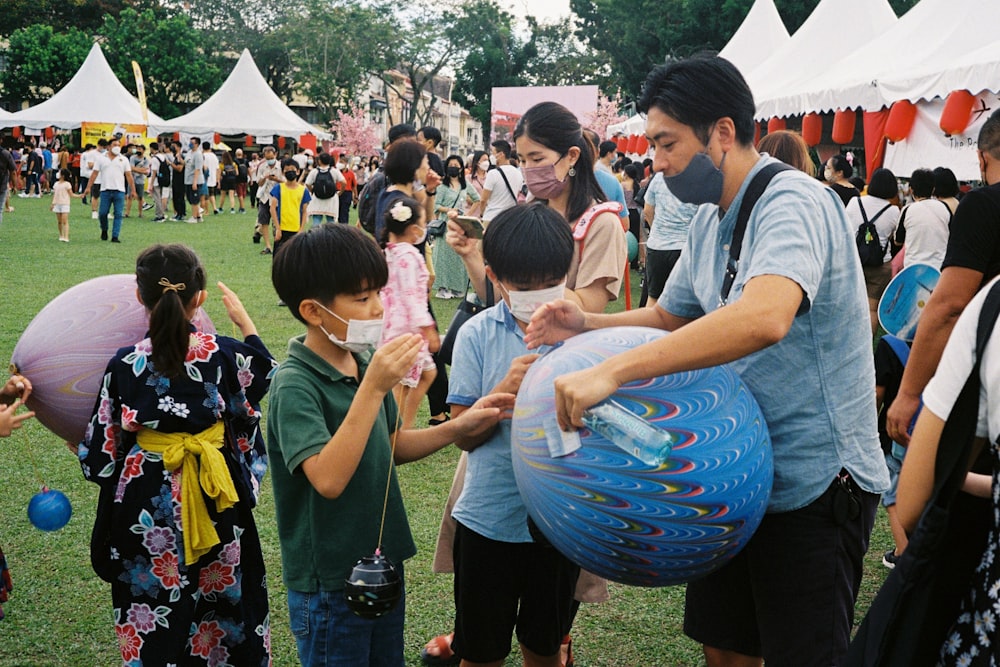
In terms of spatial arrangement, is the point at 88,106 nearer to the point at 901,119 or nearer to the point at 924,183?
the point at 901,119

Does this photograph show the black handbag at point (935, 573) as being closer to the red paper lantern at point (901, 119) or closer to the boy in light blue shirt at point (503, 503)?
the boy in light blue shirt at point (503, 503)

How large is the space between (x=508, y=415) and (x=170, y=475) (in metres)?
1.10

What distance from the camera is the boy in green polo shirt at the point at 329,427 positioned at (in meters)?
2.57

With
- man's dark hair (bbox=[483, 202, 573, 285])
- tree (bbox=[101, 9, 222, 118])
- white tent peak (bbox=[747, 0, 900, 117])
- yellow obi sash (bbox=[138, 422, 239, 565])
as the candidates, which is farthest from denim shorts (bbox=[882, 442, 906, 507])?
tree (bbox=[101, 9, 222, 118])

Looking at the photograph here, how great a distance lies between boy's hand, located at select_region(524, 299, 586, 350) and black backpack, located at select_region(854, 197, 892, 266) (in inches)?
277

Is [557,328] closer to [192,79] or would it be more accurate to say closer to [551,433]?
[551,433]

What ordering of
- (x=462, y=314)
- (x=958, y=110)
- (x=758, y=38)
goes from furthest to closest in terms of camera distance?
(x=758, y=38) < (x=958, y=110) < (x=462, y=314)

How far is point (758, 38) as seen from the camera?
21.3 metres

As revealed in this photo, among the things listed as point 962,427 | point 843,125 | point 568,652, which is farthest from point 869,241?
point 962,427

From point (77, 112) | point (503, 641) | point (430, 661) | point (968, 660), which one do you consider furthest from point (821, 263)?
point (77, 112)

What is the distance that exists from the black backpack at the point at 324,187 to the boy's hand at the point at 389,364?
10.4m

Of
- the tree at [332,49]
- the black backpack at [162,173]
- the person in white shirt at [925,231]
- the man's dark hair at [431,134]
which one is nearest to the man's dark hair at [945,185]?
the person in white shirt at [925,231]

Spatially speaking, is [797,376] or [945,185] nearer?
[797,376]

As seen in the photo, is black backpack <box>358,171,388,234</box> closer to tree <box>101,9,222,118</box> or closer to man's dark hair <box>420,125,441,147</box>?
man's dark hair <box>420,125,441,147</box>
